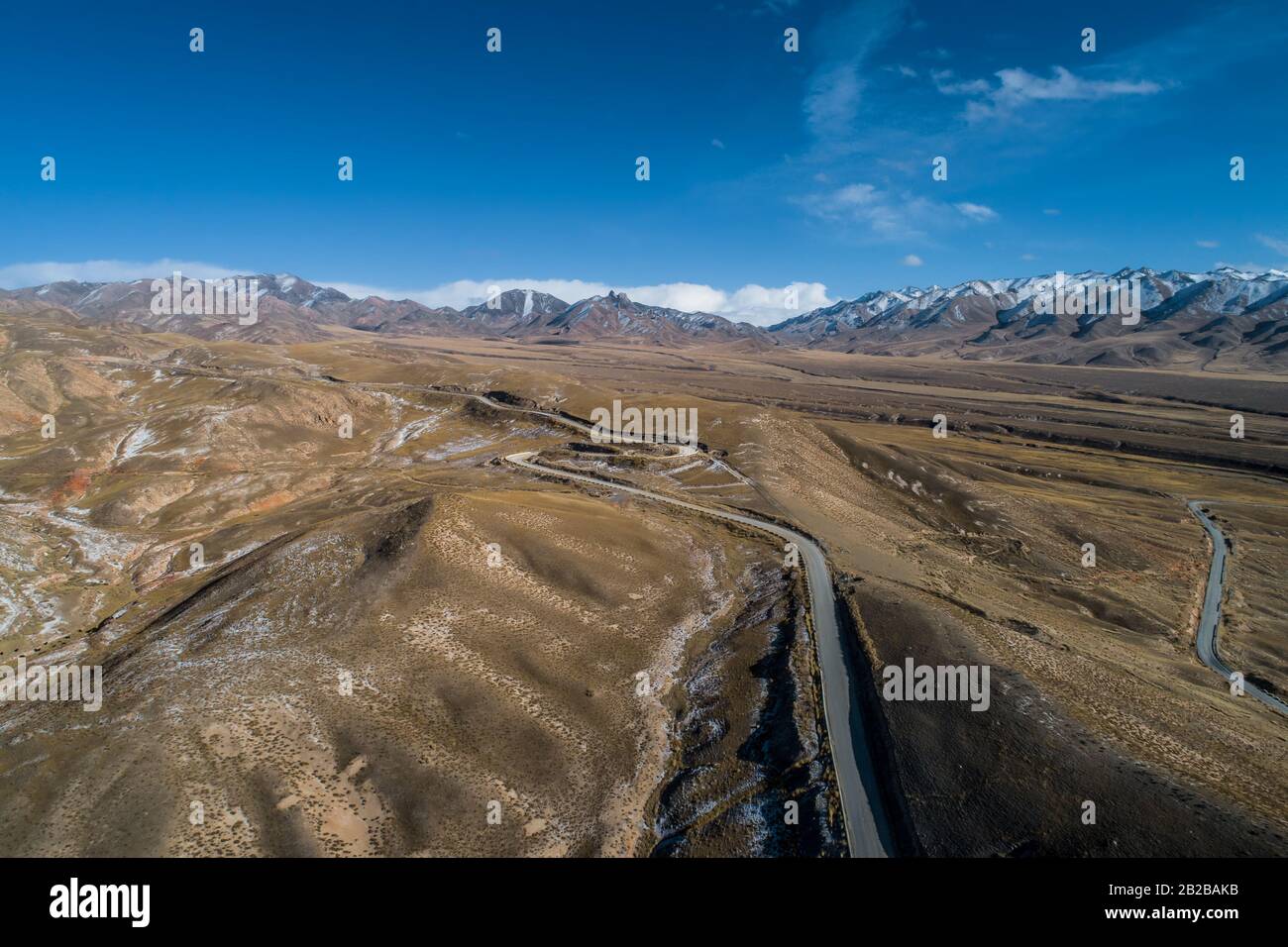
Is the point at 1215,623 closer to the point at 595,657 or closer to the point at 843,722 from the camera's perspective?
the point at 843,722

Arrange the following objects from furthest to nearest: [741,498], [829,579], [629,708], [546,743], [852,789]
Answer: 1. [741,498]
2. [829,579]
3. [629,708]
4. [546,743]
5. [852,789]

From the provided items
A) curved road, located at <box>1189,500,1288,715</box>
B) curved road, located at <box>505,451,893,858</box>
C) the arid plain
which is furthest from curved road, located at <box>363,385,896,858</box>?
curved road, located at <box>1189,500,1288,715</box>

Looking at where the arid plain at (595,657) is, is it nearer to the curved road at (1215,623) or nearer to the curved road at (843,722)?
the curved road at (843,722)

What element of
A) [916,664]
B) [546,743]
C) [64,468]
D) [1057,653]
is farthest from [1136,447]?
[64,468]

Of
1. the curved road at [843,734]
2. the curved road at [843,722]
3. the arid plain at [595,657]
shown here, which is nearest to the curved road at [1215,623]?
the arid plain at [595,657]

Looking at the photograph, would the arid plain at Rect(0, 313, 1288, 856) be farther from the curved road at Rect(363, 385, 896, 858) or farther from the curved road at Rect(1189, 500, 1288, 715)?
the curved road at Rect(1189, 500, 1288, 715)
